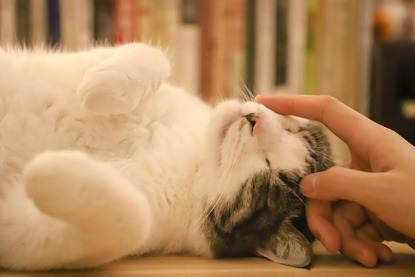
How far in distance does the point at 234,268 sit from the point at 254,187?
0.22 m

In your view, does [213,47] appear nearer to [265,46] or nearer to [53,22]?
[265,46]

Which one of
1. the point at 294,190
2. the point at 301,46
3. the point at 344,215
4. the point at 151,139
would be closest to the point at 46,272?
the point at 151,139

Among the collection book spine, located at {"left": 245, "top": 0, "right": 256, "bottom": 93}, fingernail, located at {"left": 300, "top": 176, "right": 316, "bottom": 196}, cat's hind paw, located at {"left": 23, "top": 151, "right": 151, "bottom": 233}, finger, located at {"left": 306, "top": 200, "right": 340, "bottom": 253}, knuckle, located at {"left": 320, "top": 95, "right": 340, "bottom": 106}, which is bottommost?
finger, located at {"left": 306, "top": 200, "right": 340, "bottom": 253}

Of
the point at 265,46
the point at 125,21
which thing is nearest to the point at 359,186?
the point at 265,46

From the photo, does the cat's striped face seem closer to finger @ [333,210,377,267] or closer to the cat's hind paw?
finger @ [333,210,377,267]

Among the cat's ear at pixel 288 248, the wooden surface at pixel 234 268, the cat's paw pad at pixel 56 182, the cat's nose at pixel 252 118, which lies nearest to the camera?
the cat's paw pad at pixel 56 182

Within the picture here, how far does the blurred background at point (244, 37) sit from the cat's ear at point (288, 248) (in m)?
1.16

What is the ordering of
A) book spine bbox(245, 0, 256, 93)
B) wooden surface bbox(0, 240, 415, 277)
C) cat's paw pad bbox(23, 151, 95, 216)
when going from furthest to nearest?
book spine bbox(245, 0, 256, 93) < wooden surface bbox(0, 240, 415, 277) < cat's paw pad bbox(23, 151, 95, 216)

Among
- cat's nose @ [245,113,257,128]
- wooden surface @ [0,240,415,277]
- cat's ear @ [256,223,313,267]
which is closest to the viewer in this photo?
wooden surface @ [0,240,415,277]

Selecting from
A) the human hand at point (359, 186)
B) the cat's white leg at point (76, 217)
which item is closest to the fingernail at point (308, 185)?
the human hand at point (359, 186)

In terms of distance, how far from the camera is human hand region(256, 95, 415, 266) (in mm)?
816

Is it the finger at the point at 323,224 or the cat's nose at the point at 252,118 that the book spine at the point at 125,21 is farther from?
the finger at the point at 323,224

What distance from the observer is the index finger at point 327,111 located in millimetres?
920

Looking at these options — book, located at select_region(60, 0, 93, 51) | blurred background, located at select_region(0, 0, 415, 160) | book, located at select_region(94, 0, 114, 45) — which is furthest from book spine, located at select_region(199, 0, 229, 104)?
book, located at select_region(60, 0, 93, 51)
